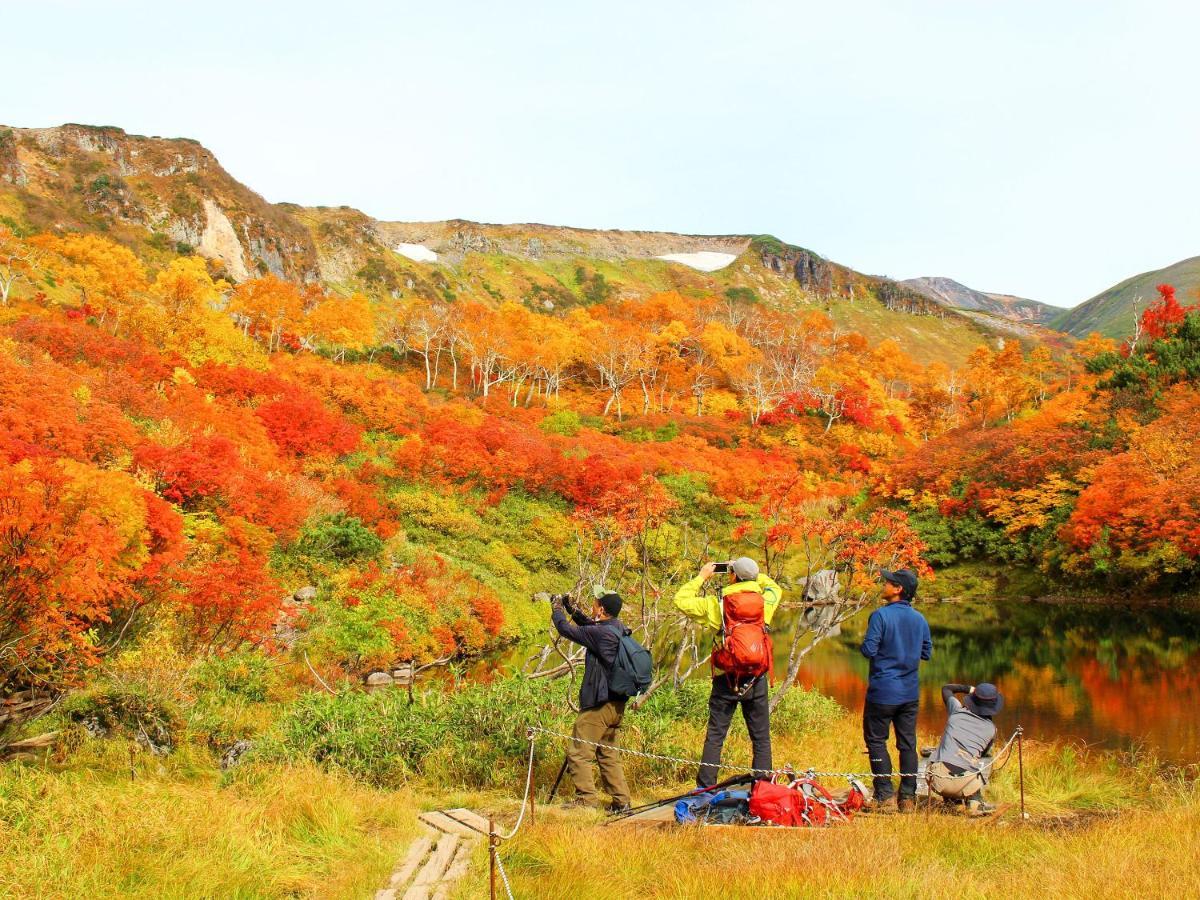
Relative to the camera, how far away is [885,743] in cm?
589

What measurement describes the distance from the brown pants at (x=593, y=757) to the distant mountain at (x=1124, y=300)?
466 feet

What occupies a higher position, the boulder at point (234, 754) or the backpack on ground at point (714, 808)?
the backpack on ground at point (714, 808)

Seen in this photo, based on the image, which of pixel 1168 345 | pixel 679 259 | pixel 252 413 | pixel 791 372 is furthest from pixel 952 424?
pixel 679 259

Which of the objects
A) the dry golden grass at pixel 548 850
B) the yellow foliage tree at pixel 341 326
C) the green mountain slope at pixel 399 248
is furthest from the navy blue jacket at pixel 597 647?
the green mountain slope at pixel 399 248

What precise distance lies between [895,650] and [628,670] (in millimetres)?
1989

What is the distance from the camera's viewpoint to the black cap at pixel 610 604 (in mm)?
5941

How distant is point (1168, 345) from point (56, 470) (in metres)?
35.7

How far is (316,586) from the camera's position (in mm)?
17094

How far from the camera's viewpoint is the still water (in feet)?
38.8

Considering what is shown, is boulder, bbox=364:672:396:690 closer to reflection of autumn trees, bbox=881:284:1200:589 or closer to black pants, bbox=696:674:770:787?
black pants, bbox=696:674:770:787

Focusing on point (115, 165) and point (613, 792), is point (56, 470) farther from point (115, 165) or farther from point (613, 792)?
point (115, 165)

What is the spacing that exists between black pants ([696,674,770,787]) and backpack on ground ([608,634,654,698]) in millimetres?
545

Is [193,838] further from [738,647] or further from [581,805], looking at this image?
[738,647]

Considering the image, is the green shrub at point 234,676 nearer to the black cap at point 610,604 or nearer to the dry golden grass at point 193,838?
the dry golden grass at point 193,838
